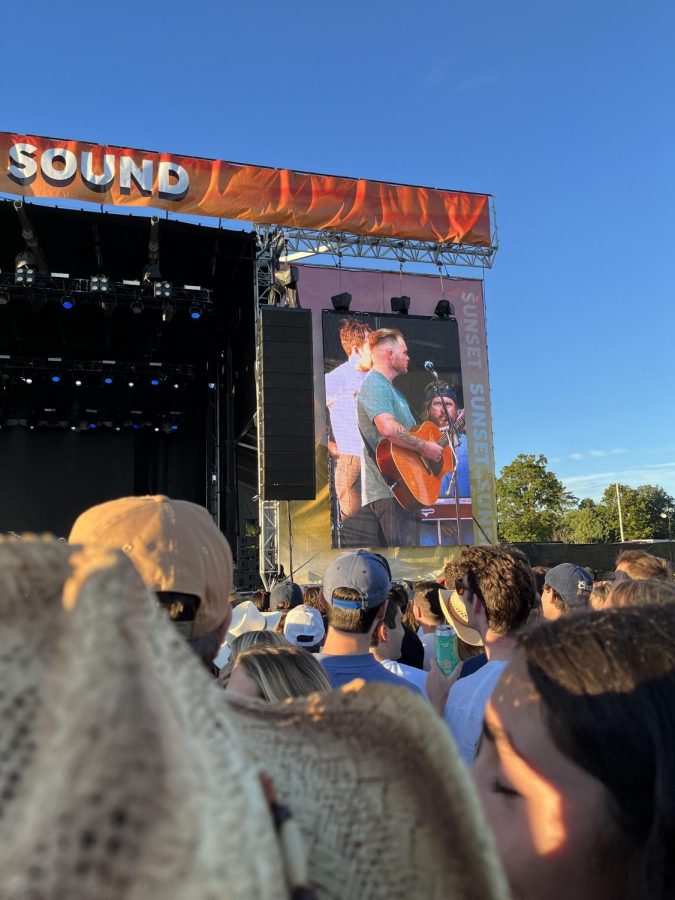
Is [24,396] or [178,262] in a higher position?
[178,262]

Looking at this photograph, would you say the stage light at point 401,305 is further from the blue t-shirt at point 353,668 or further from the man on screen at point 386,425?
the blue t-shirt at point 353,668

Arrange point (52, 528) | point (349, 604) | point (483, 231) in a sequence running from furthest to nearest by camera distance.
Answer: point (52, 528), point (483, 231), point (349, 604)

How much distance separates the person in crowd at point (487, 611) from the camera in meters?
1.94

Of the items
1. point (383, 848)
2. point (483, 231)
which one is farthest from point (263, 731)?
point (483, 231)

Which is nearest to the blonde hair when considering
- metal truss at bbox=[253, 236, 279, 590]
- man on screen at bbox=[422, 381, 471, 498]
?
metal truss at bbox=[253, 236, 279, 590]

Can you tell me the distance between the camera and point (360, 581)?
2326mm

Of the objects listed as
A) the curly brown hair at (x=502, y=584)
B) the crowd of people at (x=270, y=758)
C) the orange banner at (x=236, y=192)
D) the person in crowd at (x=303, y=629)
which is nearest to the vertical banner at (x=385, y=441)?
the orange banner at (x=236, y=192)

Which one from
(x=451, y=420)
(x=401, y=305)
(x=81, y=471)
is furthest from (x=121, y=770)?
(x=81, y=471)

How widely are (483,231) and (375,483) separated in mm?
6410

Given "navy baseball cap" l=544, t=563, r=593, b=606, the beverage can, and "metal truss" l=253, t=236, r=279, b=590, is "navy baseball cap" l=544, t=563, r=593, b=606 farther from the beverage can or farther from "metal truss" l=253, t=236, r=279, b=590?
"metal truss" l=253, t=236, r=279, b=590

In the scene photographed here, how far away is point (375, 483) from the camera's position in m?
12.8

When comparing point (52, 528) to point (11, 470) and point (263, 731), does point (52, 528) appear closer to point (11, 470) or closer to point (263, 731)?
point (11, 470)

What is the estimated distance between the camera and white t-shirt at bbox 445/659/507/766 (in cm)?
179

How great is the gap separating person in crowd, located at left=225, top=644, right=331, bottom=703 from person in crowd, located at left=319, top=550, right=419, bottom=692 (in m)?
0.35
